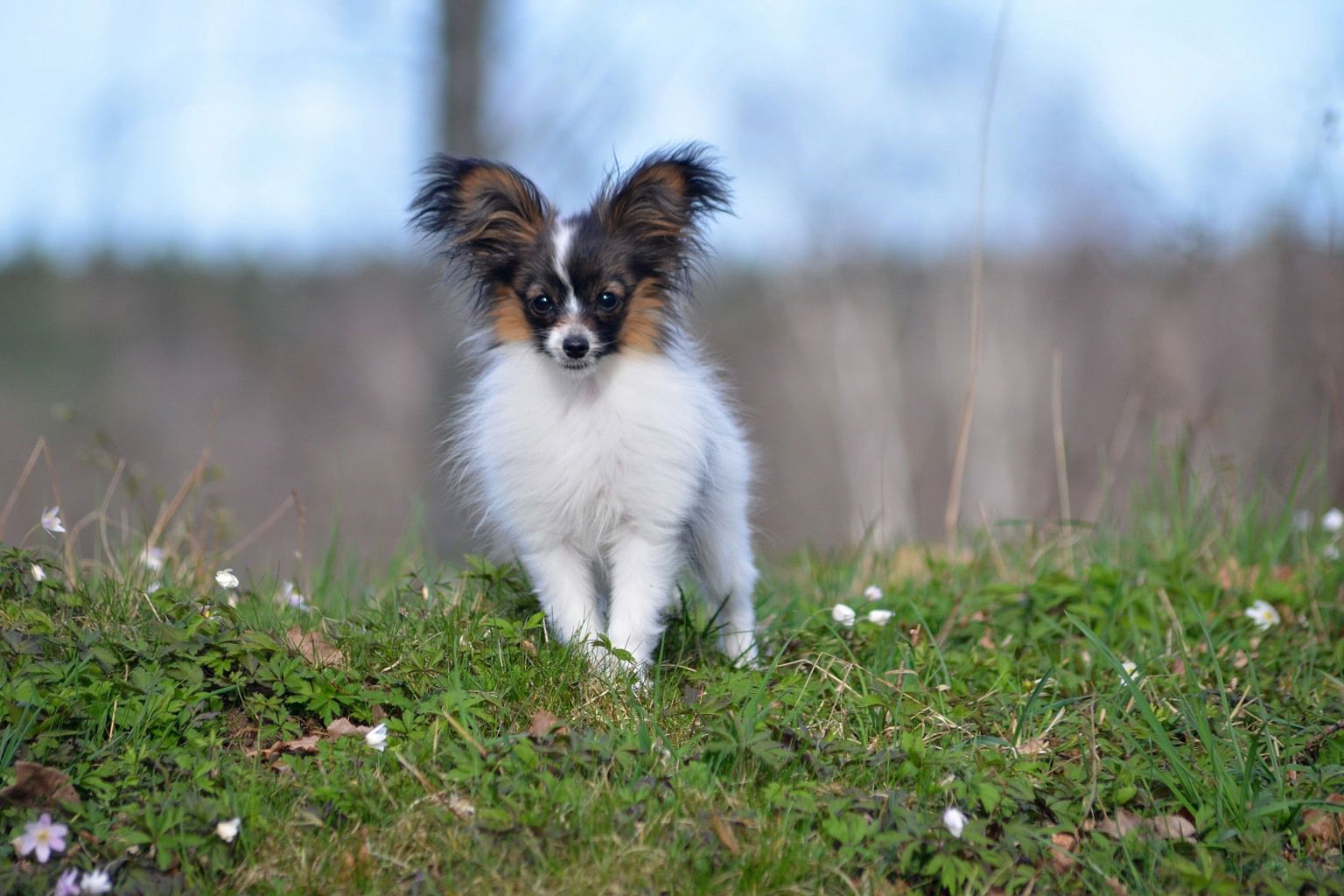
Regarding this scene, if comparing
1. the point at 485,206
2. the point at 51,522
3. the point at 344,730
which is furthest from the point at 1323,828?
the point at 51,522

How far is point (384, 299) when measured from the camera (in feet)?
66.9

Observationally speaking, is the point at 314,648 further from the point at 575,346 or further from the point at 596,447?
the point at 575,346

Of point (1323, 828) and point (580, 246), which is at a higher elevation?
point (580, 246)

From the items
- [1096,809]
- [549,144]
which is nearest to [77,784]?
[1096,809]

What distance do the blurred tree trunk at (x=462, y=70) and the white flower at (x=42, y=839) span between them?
706cm

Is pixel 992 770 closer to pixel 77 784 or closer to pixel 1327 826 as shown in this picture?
pixel 1327 826

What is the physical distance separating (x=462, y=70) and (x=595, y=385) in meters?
5.92

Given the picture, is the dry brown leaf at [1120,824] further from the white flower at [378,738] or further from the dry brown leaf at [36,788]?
the dry brown leaf at [36,788]

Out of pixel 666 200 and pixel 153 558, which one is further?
pixel 153 558

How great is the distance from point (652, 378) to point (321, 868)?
1951mm

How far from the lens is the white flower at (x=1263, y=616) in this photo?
452cm

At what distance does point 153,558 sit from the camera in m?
4.55

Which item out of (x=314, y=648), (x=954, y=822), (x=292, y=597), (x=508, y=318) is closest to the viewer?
(x=954, y=822)

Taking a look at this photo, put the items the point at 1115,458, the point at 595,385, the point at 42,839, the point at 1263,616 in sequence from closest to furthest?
the point at 42,839 < the point at 595,385 < the point at 1263,616 < the point at 1115,458
